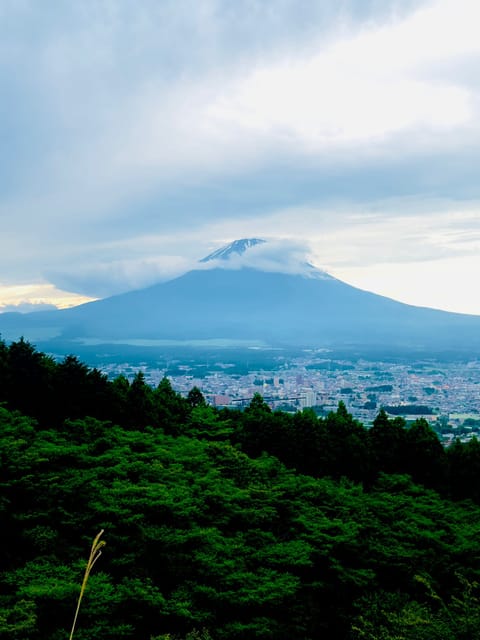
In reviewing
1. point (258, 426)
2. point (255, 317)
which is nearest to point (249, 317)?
point (255, 317)

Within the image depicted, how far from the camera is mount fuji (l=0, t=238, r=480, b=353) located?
10044cm

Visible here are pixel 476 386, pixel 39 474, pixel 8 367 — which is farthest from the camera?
pixel 476 386

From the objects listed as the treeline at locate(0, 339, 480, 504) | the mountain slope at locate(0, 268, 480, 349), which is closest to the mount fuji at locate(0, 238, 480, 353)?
the mountain slope at locate(0, 268, 480, 349)

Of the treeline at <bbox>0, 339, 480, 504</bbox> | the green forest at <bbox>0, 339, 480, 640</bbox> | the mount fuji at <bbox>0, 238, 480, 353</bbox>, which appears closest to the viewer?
the green forest at <bbox>0, 339, 480, 640</bbox>

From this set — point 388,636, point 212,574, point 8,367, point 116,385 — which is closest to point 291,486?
point 212,574

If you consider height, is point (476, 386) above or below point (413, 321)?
below

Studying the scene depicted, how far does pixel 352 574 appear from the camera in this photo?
7.74 metres

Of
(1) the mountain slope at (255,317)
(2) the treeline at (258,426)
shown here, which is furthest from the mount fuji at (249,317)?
(2) the treeline at (258,426)

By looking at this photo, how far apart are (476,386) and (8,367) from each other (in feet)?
143

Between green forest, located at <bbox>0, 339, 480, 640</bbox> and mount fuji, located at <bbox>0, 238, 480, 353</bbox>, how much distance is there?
7597cm

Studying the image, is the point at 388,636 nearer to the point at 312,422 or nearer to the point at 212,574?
the point at 212,574

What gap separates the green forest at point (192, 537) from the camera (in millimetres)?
6066

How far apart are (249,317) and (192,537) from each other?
394ft

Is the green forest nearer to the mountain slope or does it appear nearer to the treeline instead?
the treeline
